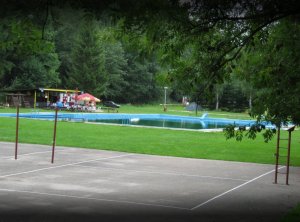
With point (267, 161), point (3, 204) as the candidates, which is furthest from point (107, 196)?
point (267, 161)

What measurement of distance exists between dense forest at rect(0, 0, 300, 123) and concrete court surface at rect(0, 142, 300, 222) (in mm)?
1917

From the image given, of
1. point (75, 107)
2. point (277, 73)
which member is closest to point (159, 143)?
point (277, 73)

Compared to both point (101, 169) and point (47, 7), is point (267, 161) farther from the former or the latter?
point (47, 7)

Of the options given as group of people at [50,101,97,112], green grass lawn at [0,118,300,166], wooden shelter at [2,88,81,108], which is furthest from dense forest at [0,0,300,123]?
wooden shelter at [2,88,81,108]

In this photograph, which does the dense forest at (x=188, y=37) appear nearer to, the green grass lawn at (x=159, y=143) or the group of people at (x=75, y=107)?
the green grass lawn at (x=159, y=143)

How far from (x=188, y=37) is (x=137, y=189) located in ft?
14.4

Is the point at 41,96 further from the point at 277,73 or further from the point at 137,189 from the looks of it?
the point at 277,73

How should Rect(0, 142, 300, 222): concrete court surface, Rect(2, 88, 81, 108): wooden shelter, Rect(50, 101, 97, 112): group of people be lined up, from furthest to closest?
Rect(2, 88, 81, 108): wooden shelter → Rect(50, 101, 97, 112): group of people → Rect(0, 142, 300, 222): concrete court surface

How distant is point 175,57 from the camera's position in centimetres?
818

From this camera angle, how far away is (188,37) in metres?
7.35

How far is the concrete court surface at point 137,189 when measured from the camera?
8328 millimetres

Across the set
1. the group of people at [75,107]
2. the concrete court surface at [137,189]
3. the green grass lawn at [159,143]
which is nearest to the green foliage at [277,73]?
the concrete court surface at [137,189]

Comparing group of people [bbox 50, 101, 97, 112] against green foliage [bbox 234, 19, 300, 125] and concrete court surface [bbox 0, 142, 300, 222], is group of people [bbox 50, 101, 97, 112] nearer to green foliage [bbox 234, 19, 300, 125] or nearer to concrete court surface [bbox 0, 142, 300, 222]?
concrete court surface [bbox 0, 142, 300, 222]

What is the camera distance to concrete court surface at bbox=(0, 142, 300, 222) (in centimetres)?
833
